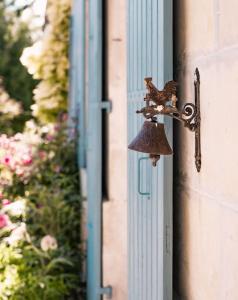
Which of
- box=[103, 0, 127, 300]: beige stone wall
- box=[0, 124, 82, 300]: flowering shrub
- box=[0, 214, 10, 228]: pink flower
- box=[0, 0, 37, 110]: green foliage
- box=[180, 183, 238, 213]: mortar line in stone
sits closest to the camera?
box=[180, 183, 238, 213]: mortar line in stone

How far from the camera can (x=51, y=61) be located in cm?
809

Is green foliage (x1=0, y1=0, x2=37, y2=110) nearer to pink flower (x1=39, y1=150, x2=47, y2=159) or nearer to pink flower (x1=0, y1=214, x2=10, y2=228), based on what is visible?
pink flower (x1=39, y1=150, x2=47, y2=159)

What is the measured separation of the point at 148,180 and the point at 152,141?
47cm

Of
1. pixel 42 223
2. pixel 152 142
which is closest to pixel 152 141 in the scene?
pixel 152 142

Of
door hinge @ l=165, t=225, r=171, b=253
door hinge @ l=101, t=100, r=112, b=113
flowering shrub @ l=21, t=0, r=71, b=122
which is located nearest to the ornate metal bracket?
door hinge @ l=165, t=225, r=171, b=253

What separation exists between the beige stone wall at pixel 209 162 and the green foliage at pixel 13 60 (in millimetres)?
12181

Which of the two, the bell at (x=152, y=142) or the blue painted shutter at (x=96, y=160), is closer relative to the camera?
the bell at (x=152, y=142)

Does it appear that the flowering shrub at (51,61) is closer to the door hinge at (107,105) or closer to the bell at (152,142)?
the door hinge at (107,105)

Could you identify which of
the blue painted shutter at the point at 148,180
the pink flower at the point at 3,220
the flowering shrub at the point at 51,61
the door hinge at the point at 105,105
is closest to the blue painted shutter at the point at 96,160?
the door hinge at the point at 105,105

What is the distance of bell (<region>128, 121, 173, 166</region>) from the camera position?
1796mm

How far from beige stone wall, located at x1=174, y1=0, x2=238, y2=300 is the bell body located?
0.42ft

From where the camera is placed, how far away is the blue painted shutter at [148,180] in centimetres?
203

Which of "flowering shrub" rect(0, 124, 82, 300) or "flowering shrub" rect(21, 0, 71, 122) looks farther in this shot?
"flowering shrub" rect(21, 0, 71, 122)

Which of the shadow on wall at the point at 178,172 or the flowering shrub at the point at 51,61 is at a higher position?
the flowering shrub at the point at 51,61
